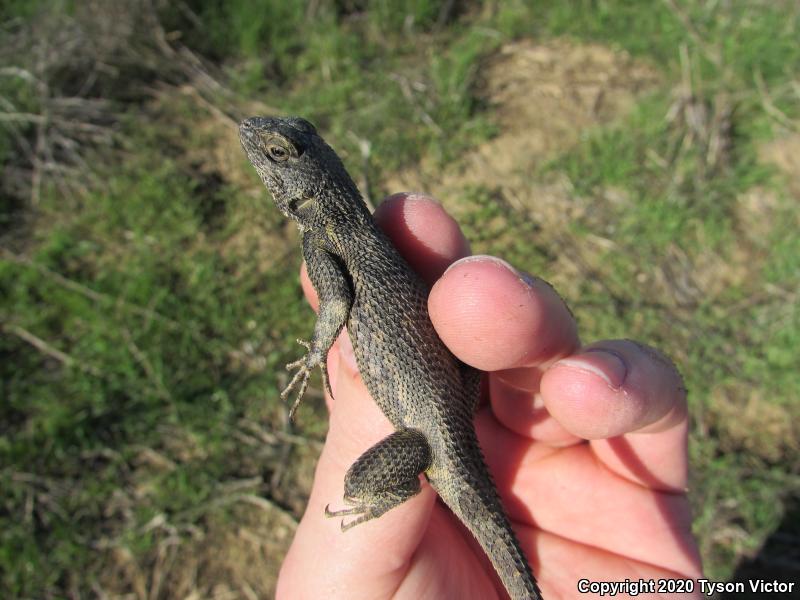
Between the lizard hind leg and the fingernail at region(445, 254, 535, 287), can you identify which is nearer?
the lizard hind leg

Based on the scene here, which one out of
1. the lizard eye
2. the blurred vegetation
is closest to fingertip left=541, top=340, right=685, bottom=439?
the lizard eye

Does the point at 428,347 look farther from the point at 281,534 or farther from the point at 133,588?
the point at 133,588

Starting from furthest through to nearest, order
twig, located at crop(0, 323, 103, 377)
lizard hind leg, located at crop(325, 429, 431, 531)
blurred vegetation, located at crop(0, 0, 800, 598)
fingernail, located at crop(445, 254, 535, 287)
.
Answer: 1. twig, located at crop(0, 323, 103, 377)
2. blurred vegetation, located at crop(0, 0, 800, 598)
3. fingernail, located at crop(445, 254, 535, 287)
4. lizard hind leg, located at crop(325, 429, 431, 531)

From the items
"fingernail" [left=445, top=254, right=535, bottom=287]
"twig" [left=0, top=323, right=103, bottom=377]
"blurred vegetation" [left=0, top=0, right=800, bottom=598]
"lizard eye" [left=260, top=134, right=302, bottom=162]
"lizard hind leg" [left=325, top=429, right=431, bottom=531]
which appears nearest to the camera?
"lizard hind leg" [left=325, top=429, right=431, bottom=531]

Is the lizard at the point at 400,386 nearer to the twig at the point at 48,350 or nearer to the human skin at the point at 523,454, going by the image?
the human skin at the point at 523,454

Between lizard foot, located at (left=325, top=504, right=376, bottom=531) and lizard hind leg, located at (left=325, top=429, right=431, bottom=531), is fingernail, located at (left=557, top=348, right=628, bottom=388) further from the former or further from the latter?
lizard foot, located at (left=325, top=504, right=376, bottom=531)

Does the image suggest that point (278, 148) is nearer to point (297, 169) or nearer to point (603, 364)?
point (297, 169)

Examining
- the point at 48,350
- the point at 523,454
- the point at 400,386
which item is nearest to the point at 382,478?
the point at 400,386

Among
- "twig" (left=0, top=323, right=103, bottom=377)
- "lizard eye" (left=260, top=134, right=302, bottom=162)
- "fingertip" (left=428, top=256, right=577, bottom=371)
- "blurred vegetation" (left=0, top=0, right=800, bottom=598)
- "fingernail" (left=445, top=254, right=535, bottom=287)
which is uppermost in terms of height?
"lizard eye" (left=260, top=134, right=302, bottom=162)
